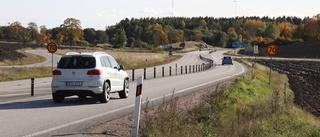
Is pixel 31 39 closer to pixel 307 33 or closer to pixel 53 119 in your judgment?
pixel 307 33

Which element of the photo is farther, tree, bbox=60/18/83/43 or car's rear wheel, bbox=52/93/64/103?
tree, bbox=60/18/83/43

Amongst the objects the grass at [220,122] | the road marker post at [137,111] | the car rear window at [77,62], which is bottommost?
the grass at [220,122]

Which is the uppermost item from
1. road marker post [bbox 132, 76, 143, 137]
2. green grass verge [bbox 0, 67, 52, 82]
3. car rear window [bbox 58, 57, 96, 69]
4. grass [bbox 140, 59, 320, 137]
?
car rear window [bbox 58, 57, 96, 69]

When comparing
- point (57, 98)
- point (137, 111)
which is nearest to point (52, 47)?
point (57, 98)

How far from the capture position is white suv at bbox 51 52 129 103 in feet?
43.4

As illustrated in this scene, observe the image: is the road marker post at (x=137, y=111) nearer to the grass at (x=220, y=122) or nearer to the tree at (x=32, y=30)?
the grass at (x=220, y=122)

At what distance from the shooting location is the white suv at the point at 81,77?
1324 centimetres

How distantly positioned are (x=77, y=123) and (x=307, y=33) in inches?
5969

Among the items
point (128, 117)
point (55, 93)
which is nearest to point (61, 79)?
point (55, 93)

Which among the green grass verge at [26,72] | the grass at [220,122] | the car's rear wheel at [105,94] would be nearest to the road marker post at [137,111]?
the grass at [220,122]

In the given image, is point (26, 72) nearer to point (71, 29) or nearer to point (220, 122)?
point (220, 122)

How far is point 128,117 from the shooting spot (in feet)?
35.1

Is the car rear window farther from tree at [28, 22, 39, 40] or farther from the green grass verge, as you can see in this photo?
tree at [28, 22, 39, 40]

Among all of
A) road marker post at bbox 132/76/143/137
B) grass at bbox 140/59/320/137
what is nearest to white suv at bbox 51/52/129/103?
grass at bbox 140/59/320/137
